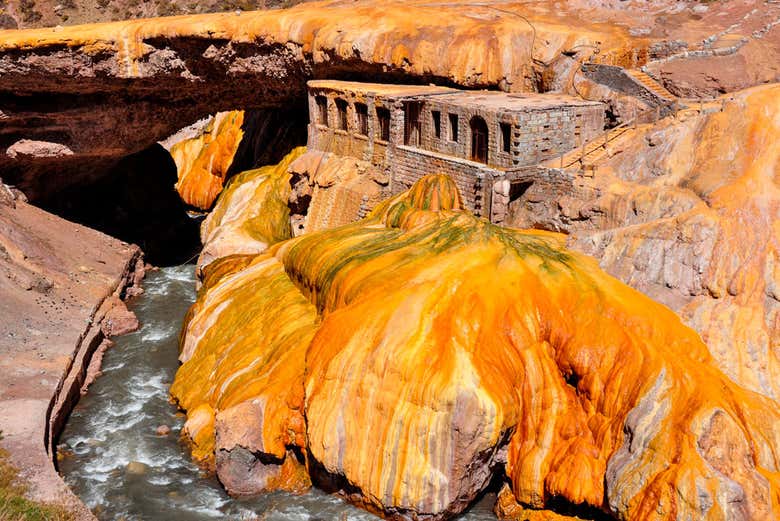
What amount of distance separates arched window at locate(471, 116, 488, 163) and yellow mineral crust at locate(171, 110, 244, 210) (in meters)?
22.5

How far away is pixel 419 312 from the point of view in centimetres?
2342

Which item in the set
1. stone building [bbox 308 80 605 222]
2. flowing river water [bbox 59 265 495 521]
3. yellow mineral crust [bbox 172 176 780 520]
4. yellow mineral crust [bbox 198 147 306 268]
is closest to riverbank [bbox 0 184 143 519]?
flowing river water [bbox 59 265 495 521]

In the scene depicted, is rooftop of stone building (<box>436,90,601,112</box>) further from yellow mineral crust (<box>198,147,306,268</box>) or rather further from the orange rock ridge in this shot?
yellow mineral crust (<box>198,147,306,268</box>)

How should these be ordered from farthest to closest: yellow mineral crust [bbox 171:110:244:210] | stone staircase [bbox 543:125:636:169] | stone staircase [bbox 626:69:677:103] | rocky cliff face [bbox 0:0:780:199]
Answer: yellow mineral crust [bbox 171:110:244:210], rocky cliff face [bbox 0:0:780:199], stone staircase [bbox 626:69:677:103], stone staircase [bbox 543:125:636:169]

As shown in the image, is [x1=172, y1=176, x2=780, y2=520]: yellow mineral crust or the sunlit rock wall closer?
[x1=172, y1=176, x2=780, y2=520]: yellow mineral crust

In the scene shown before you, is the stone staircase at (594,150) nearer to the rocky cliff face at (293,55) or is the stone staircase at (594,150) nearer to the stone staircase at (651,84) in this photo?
the stone staircase at (651,84)

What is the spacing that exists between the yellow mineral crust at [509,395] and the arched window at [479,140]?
5.46 m

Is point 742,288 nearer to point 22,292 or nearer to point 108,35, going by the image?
point 22,292

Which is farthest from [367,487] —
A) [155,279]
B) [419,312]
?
[155,279]

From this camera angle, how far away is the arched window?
31281 millimetres

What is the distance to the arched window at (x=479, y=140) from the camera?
103ft

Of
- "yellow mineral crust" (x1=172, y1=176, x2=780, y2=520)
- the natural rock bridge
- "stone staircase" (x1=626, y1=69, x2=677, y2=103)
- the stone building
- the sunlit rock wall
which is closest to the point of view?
"yellow mineral crust" (x1=172, y1=176, x2=780, y2=520)

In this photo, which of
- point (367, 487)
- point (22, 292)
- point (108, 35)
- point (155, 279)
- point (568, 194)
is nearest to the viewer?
point (367, 487)

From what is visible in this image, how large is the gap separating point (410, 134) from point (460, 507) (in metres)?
16.4
